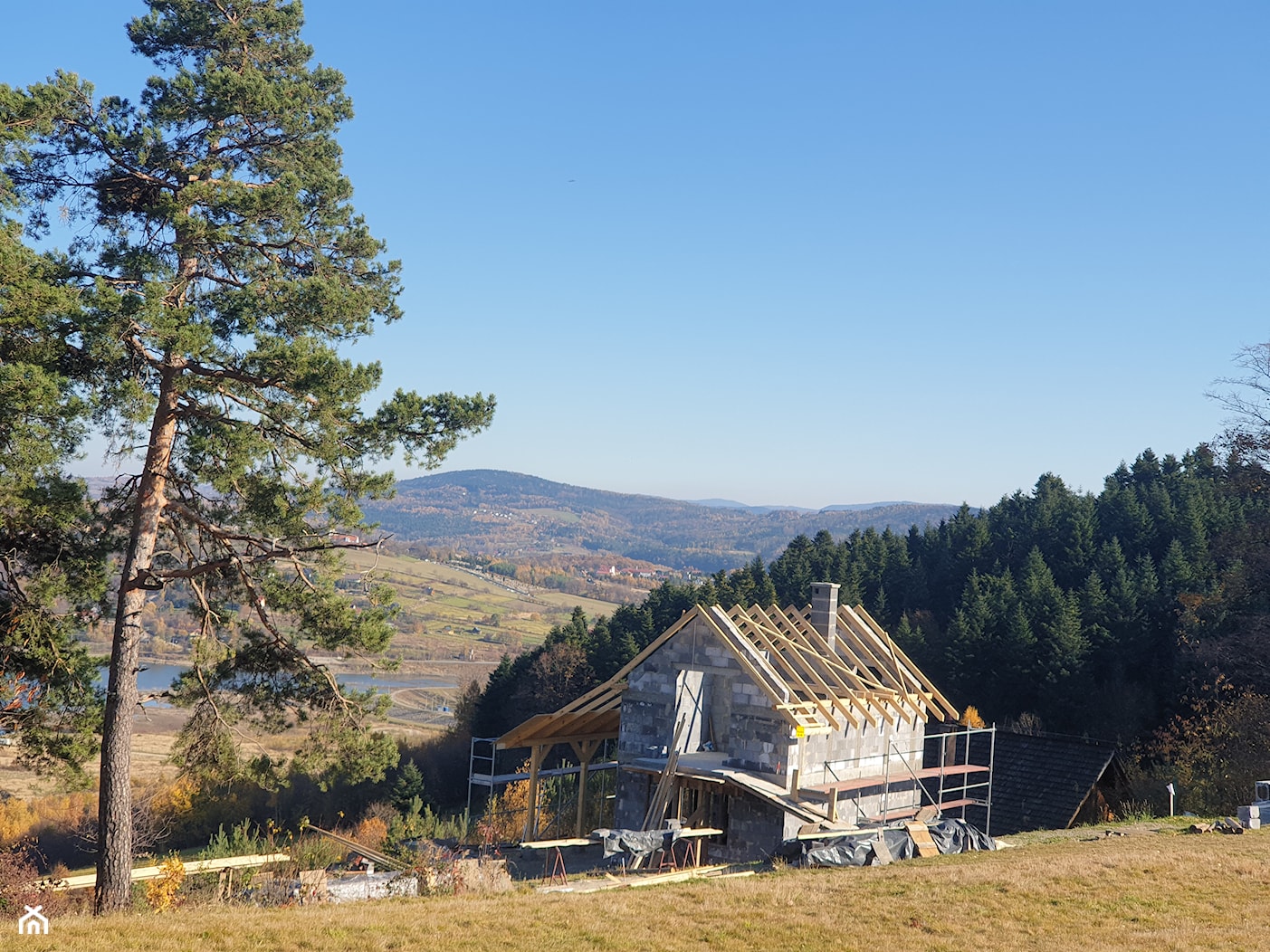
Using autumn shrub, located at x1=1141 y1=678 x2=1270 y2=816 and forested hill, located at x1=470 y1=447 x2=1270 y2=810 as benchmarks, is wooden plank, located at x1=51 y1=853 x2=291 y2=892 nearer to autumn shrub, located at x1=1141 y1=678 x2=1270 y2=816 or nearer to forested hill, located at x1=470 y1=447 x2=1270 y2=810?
autumn shrub, located at x1=1141 y1=678 x2=1270 y2=816

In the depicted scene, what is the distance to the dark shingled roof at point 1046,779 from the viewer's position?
31.6m

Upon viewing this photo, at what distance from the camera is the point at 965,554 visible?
2443 inches

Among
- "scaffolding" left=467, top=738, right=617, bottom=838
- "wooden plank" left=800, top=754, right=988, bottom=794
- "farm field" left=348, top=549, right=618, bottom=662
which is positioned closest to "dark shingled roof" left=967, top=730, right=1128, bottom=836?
"wooden plank" left=800, top=754, right=988, bottom=794

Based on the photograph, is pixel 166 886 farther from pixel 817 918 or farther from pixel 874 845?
pixel 874 845

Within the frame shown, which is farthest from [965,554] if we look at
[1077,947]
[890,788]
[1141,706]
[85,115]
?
[85,115]

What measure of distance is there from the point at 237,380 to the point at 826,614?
17401 millimetres

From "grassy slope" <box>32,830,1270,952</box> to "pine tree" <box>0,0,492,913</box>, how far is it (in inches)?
110

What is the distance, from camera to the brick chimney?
2689 centimetres

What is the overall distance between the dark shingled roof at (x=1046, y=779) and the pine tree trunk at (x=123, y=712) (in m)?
25.3

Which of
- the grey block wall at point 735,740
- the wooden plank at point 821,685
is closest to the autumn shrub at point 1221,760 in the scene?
the grey block wall at point 735,740

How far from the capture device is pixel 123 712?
1327 cm

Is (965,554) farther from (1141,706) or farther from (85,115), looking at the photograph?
(85,115)

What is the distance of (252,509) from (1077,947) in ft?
39.1

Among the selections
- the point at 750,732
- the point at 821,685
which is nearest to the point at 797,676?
the point at 821,685
